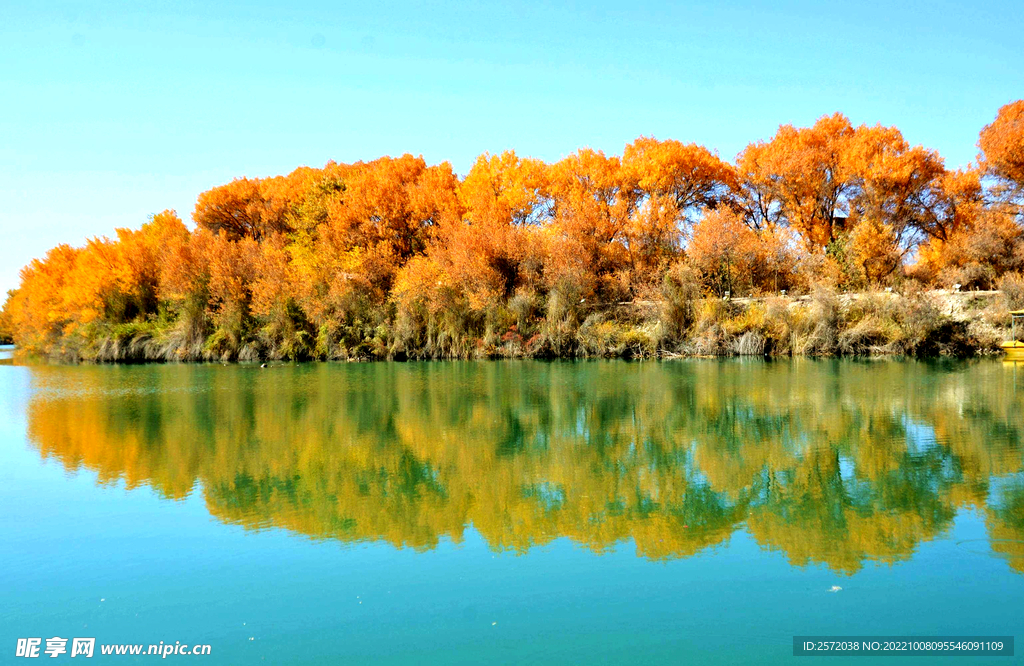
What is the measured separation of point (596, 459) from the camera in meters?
10.4

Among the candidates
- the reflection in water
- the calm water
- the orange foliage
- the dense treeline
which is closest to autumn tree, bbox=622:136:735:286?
the dense treeline

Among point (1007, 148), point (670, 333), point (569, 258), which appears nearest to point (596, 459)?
point (670, 333)

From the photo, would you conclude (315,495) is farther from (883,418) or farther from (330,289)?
(330,289)

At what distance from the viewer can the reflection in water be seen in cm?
724

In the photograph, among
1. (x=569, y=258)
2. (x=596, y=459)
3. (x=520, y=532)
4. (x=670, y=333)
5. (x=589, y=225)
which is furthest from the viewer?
(x=589, y=225)

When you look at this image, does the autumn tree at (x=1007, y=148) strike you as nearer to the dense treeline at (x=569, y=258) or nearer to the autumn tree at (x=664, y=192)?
the dense treeline at (x=569, y=258)

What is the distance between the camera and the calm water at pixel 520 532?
510cm

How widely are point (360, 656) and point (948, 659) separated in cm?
376

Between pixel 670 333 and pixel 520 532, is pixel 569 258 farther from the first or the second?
pixel 520 532

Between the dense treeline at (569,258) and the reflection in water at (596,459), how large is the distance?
14322mm

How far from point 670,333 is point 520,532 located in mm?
27919

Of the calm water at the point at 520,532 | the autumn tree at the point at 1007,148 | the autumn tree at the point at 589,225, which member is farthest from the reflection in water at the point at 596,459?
the autumn tree at the point at 1007,148

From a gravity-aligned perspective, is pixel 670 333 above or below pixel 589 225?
below

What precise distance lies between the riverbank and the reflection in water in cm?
1087
